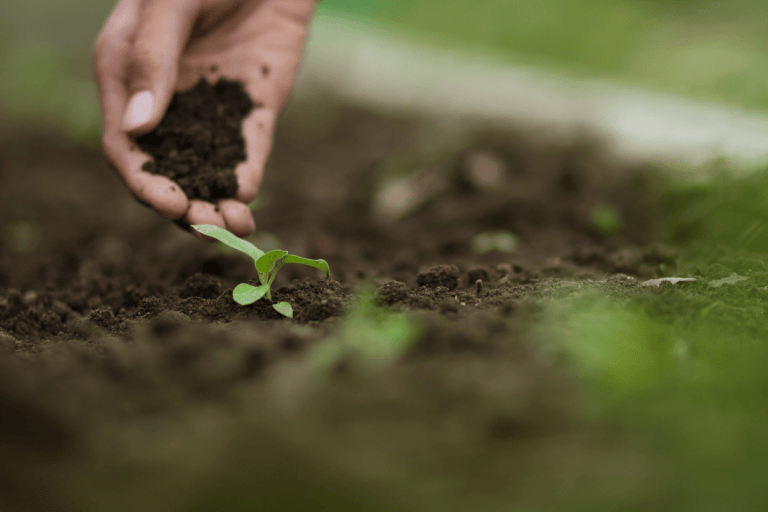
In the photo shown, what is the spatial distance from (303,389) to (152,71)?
4.40ft

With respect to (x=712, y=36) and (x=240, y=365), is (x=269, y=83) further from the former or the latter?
(x=712, y=36)

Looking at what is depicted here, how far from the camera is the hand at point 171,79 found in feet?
5.79

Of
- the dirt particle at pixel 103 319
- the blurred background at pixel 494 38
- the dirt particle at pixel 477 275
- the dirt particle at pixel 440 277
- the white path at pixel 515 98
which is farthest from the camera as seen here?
the blurred background at pixel 494 38

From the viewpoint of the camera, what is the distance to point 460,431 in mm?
882

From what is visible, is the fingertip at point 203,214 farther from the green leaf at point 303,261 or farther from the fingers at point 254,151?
the green leaf at point 303,261

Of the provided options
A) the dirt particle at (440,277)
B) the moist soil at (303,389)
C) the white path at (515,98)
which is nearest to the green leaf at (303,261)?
the moist soil at (303,389)

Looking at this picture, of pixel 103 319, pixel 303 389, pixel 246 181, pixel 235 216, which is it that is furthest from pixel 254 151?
pixel 303 389

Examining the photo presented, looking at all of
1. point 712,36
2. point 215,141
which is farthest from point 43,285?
point 712,36

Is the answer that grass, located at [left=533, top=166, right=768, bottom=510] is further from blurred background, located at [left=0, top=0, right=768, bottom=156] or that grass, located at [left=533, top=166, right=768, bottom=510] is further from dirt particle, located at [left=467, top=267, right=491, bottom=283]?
blurred background, located at [left=0, top=0, right=768, bottom=156]

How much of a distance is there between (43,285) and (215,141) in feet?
3.18

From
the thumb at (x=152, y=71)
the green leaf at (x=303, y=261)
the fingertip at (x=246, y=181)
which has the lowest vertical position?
the green leaf at (x=303, y=261)

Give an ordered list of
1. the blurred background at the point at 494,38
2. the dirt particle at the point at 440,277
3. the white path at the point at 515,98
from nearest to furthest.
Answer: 1. the dirt particle at the point at 440,277
2. the white path at the point at 515,98
3. the blurred background at the point at 494,38

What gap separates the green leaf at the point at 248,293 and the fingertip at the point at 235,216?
36 centimetres

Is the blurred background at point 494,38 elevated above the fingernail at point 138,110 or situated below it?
above
